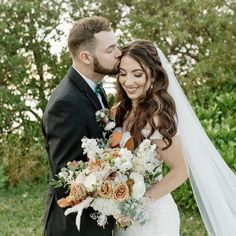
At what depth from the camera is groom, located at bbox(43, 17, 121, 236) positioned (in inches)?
139

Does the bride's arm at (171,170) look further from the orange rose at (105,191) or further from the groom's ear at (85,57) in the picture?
the groom's ear at (85,57)

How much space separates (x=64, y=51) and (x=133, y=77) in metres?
5.32

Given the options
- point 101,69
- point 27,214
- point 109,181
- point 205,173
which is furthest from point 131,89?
point 27,214

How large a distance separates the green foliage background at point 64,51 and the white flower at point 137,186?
477cm

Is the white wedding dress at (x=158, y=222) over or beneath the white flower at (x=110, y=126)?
beneath

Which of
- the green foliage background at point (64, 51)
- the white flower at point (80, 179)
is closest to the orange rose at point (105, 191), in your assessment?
the white flower at point (80, 179)

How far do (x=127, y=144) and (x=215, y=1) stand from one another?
5.51 m

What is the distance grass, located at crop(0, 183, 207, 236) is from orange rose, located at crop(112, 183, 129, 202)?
2.93 meters

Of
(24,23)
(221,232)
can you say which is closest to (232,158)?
(221,232)

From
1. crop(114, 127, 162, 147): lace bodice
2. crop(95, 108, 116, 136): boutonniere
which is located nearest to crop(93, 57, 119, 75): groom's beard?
crop(95, 108, 116, 136): boutonniere

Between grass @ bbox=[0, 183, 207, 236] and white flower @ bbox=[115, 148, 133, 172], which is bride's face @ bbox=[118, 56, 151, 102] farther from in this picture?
grass @ bbox=[0, 183, 207, 236]

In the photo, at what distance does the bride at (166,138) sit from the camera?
3674 mm

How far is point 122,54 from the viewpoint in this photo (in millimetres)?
3822

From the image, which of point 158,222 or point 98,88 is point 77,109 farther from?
point 158,222
